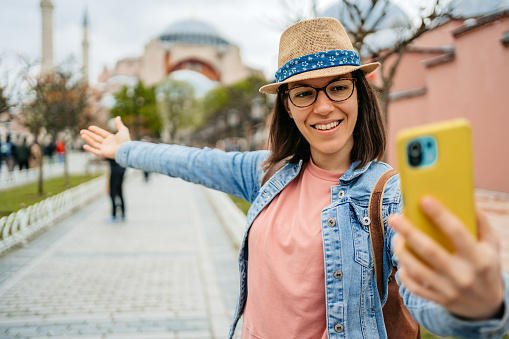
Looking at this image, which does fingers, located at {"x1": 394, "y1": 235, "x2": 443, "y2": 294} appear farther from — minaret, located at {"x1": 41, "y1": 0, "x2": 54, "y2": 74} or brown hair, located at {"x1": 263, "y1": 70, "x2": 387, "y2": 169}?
minaret, located at {"x1": 41, "y1": 0, "x2": 54, "y2": 74}

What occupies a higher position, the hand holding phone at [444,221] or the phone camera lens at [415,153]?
the phone camera lens at [415,153]

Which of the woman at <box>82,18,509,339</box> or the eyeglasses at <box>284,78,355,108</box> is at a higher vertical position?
the eyeglasses at <box>284,78,355,108</box>

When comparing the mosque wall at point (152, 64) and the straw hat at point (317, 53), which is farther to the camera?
the mosque wall at point (152, 64)

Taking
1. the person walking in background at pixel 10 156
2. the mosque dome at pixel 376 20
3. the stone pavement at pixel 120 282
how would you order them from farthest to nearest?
the person walking in background at pixel 10 156 → the mosque dome at pixel 376 20 → the stone pavement at pixel 120 282

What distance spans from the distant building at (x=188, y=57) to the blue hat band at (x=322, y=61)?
69.1 metres

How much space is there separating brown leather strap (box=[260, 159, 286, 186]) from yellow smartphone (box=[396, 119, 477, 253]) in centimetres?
95

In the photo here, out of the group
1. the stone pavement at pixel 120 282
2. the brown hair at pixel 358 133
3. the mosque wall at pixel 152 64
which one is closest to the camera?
the brown hair at pixel 358 133

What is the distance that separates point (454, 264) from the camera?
2.26ft

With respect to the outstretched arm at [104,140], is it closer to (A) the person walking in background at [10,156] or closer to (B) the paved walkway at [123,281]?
(B) the paved walkway at [123,281]

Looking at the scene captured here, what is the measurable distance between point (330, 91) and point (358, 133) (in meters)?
0.22

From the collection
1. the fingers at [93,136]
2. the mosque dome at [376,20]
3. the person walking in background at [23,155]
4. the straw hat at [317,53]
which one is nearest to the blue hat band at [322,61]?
the straw hat at [317,53]

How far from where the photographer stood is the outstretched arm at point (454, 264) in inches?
26.8

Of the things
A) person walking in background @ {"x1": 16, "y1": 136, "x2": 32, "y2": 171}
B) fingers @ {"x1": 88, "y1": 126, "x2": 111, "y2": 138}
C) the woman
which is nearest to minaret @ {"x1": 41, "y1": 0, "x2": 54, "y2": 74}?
person walking in background @ {"x1": 16, "y1": 136, "x2": 32, "y2": 171}

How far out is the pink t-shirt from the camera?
4.42 feet
